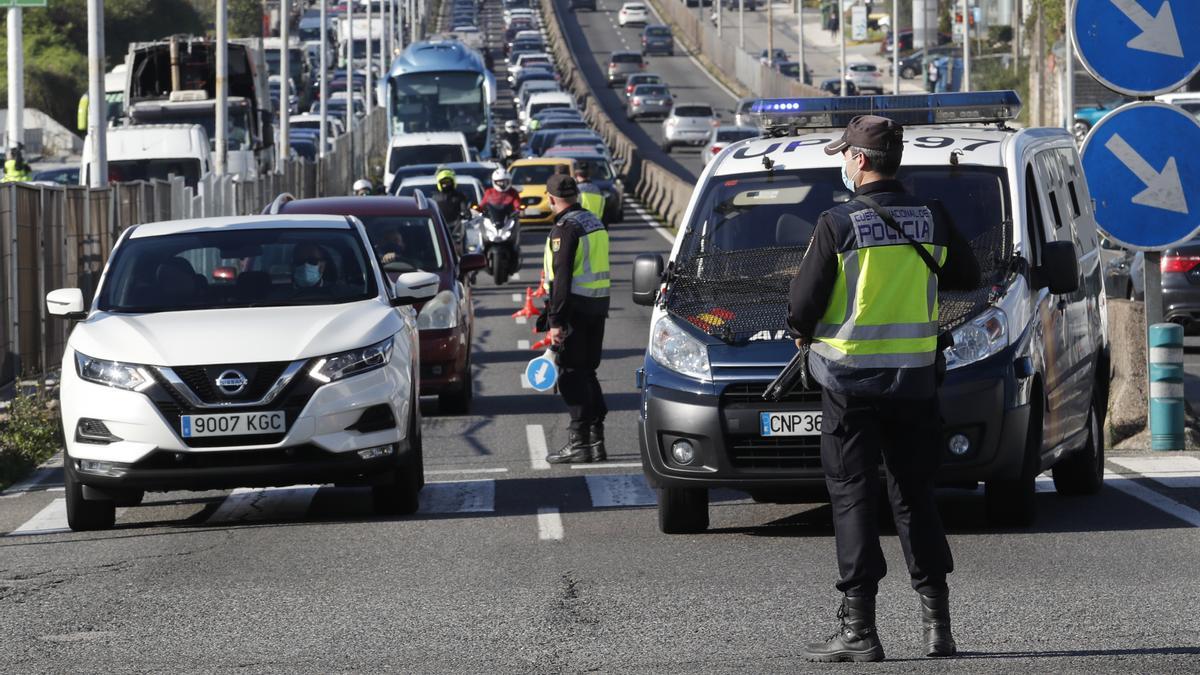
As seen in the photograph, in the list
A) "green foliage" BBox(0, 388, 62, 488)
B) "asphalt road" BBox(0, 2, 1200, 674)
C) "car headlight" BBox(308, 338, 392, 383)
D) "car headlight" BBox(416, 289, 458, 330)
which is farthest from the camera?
"car headlight" BBox(416, 289, 458, 330)

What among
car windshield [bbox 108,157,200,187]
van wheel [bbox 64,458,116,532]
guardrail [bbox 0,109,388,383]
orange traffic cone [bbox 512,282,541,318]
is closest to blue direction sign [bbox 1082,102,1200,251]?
van wheel [bbox 64,458,116,532]

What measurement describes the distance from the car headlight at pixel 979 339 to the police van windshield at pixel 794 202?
849mm

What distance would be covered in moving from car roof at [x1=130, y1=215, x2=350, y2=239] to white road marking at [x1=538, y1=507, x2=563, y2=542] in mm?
2243

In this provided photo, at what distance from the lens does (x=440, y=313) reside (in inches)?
696

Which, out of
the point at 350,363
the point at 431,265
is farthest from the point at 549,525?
the point at 431,265

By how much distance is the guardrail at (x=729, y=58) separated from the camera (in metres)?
90.8

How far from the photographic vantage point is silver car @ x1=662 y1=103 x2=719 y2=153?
7688 centimetres

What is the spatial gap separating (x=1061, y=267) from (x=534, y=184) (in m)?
36.5

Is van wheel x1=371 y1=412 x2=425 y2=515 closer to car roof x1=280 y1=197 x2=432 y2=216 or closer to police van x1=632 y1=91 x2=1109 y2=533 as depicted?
police van x1=632 y1=91 x2=1109 y2=533

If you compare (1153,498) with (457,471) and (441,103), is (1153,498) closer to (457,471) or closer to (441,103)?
(457,471)

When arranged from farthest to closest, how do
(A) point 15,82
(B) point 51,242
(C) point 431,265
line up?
1. (A) point 15,82
2. (B) point 51,242
3. (C) point 431,265

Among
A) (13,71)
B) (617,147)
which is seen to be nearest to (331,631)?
(13,71)

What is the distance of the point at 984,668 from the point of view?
23.5 ft

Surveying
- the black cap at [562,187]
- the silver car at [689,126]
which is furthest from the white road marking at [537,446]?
the silver car at [689,126]
